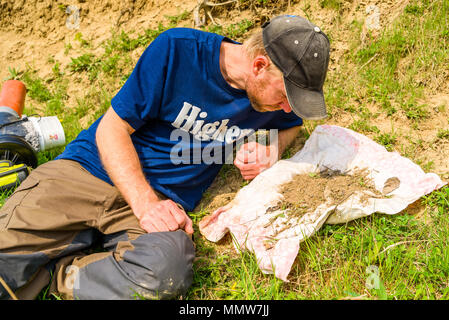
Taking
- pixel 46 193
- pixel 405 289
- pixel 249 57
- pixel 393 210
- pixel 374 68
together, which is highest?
pixel 249 57

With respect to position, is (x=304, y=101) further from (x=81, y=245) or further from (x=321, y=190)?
(x=81, y=245)

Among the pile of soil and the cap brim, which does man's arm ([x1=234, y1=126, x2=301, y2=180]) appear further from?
the cap brim

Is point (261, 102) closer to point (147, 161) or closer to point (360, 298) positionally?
point (147, 161)

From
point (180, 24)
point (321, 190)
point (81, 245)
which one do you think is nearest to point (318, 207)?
point (321, 190)

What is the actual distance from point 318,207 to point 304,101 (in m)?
0.71

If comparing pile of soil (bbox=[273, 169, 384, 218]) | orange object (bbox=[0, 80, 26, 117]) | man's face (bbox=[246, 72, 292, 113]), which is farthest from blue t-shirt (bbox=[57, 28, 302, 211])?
orange object (bbox=[0, 80, 26, 117])

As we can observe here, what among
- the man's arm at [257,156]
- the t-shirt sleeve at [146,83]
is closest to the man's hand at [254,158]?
the man's arm at [257,156]

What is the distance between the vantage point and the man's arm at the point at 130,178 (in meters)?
2.15

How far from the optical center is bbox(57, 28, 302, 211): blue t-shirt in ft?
7.17

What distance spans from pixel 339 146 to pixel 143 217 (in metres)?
1.62

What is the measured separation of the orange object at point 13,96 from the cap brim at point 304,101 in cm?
245

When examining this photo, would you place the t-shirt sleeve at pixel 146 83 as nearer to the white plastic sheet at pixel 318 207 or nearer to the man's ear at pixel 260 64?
the man's ear at pixel 260 64

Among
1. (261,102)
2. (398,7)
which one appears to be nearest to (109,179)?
(261,102)

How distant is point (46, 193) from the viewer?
219cm
